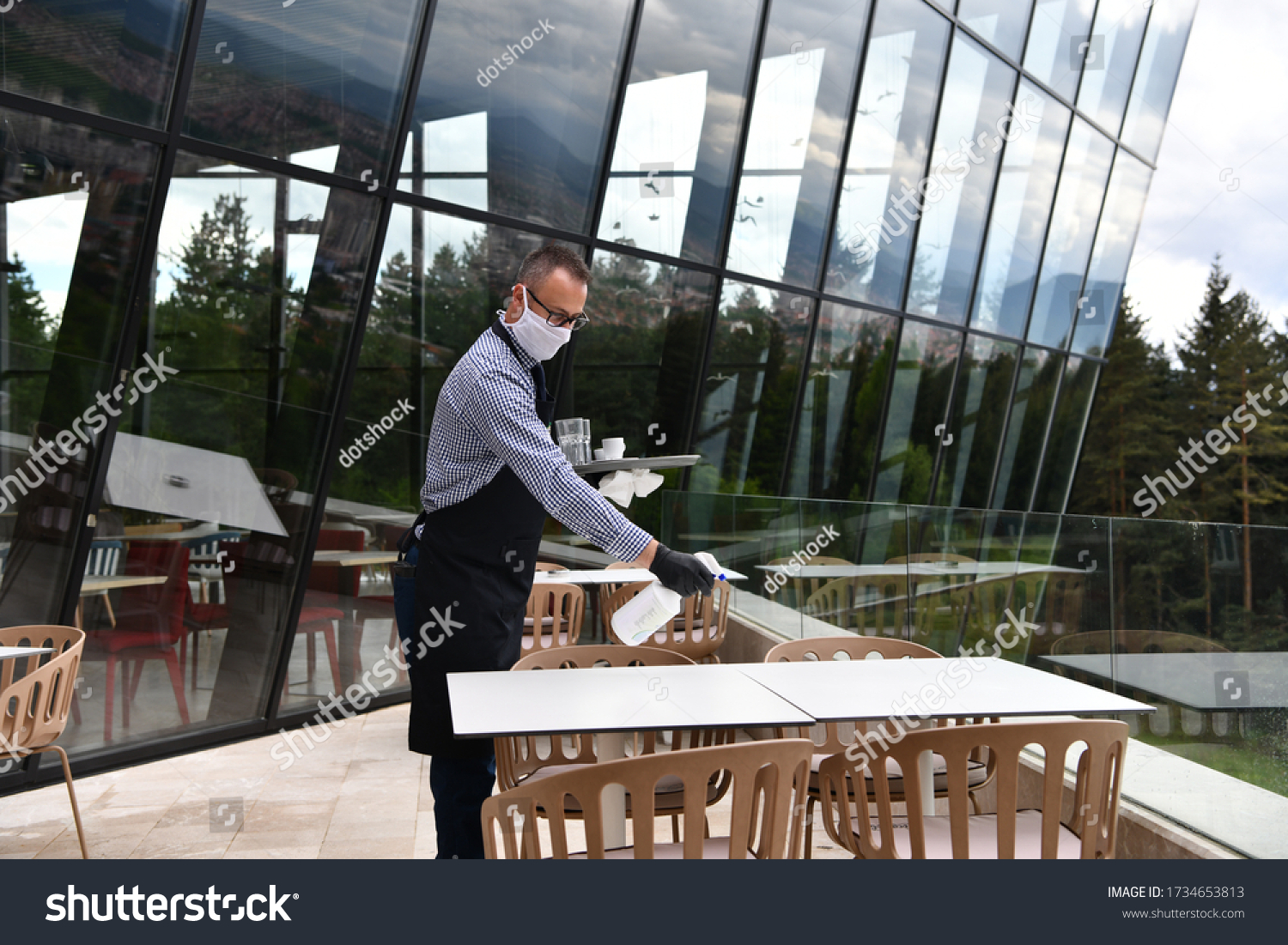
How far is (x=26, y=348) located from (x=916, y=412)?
6.77 metres

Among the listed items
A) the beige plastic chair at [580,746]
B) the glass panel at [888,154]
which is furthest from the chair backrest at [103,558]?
the glass panel at [888,154]

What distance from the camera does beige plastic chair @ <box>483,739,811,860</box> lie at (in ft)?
4.73

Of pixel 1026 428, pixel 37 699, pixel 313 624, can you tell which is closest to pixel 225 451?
pixel 313 624

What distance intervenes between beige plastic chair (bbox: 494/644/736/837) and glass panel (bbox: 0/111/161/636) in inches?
92.7

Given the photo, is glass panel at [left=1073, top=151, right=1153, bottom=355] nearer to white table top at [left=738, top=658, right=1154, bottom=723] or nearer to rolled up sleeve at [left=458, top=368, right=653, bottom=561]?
white table top at [left=738, top=658, right=1154, bottom=723]

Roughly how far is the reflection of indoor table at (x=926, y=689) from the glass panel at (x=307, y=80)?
3.27m

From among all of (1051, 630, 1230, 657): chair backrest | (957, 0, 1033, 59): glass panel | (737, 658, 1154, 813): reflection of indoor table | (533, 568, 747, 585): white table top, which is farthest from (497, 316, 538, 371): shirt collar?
(957, 0, 1033, 59): glass panel

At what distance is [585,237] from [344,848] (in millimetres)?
3692

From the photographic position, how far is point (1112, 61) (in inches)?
383

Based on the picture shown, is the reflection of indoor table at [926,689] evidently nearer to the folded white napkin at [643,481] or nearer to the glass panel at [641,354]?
the folded white napkin at [643,481]

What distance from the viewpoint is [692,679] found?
2.29 metres

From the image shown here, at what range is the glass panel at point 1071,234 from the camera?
9.58m
